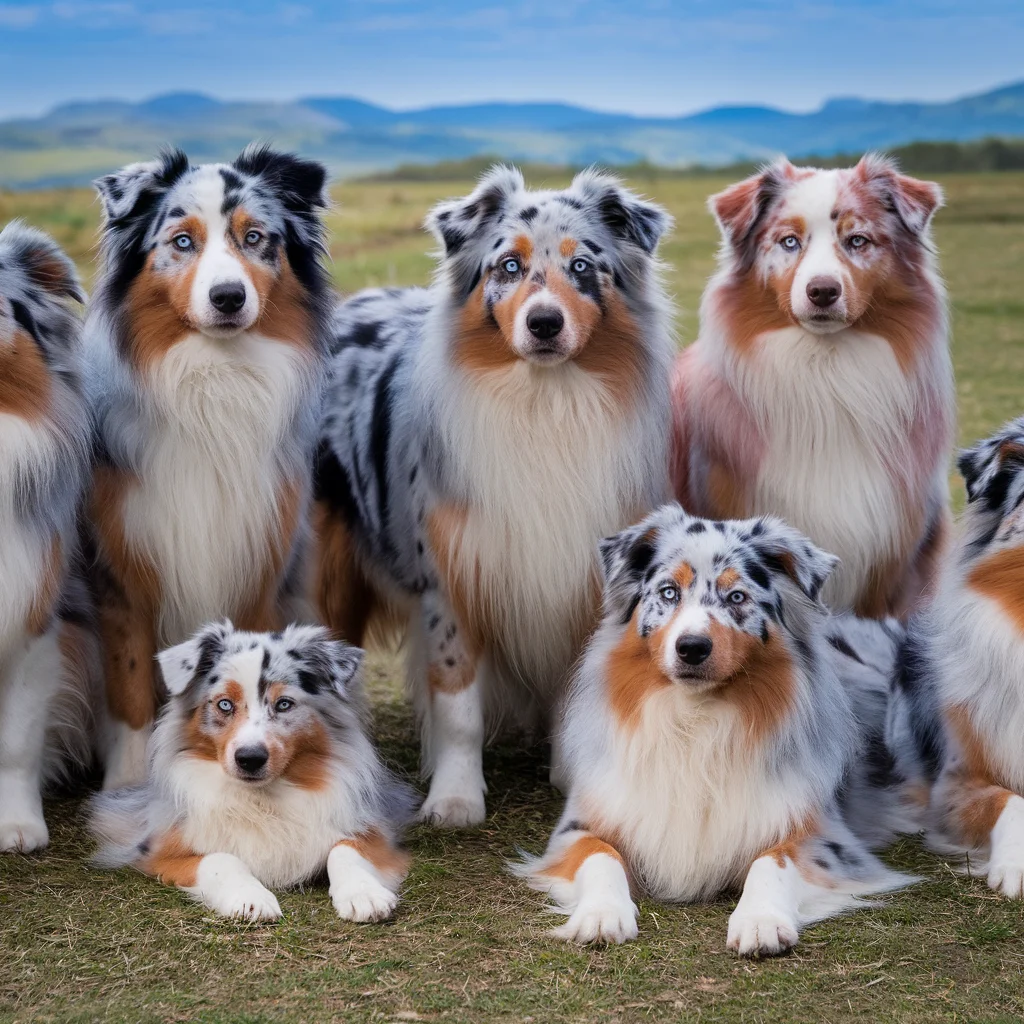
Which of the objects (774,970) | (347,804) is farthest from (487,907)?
(774,970)

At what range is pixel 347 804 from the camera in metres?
4.27

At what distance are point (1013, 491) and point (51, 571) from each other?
9.67 ft

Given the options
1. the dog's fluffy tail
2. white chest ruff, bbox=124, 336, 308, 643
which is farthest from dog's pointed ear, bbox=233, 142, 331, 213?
the dog's fluffy tail

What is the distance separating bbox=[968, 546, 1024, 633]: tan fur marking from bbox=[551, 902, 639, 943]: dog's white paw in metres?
1.39

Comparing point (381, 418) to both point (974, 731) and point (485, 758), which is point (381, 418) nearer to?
point (485, 758)

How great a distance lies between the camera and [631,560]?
4141 mm

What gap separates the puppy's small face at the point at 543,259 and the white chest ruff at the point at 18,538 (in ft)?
4.64

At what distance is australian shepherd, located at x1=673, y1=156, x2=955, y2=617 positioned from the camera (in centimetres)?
477

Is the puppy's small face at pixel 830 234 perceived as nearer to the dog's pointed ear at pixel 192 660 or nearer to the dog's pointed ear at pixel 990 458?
the dog's pointed ear at pixel 990 458

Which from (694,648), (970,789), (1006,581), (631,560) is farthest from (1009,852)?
(631,560)

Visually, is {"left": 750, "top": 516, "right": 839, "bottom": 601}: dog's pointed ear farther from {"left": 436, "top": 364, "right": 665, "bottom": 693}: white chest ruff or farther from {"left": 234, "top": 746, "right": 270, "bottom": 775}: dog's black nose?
{"left": 234, "top": 746, "right": 270, "bottom": 775}: dog's black nose

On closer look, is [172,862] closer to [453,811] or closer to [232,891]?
[232,891]

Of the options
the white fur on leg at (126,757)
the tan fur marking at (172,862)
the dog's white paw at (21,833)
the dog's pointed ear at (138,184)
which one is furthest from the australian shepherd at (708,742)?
the dog's pointed ear at (138,184)

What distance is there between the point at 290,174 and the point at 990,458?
2430 millimetres
